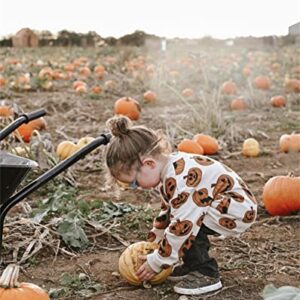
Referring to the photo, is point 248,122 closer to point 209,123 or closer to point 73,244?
point 209,123

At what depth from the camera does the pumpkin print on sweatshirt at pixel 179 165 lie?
9.16 feet

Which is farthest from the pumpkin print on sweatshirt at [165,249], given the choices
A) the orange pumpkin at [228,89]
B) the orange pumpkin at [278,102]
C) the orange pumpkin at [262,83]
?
the orange pumpkin at [262,83]

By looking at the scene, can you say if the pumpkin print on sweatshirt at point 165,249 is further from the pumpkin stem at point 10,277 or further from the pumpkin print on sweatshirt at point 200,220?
the pumpkin stem at point 10,277

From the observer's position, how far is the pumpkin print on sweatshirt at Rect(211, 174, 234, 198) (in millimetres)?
2848

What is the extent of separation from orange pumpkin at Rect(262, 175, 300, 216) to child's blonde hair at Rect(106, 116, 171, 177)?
1.14 m

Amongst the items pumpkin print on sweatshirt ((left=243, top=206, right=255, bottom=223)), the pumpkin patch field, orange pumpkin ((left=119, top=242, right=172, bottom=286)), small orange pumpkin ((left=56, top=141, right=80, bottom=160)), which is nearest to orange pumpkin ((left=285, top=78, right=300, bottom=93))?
the pumpkin patch field

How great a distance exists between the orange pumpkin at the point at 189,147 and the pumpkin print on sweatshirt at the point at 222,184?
2.21 meters

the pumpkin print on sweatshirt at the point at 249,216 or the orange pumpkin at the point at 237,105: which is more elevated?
the pumpkin print on sweatshirt at the point at 249,216

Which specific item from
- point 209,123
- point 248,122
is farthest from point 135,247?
point 248,122

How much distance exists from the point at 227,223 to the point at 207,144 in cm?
258

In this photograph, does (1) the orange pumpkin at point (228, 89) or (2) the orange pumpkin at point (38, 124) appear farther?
(1) the orange pumpkin at point (228, 89)

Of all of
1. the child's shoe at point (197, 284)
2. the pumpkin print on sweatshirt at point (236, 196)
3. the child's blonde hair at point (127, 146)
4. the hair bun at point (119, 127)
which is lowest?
the child's shoe at point (197, 284)

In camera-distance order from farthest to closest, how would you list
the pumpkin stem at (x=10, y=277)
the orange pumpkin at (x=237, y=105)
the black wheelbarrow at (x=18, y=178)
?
the orange pumpkin at (x=237, y=105) < the black wheelbarrow at (x=18, y=178) < the pumpkin stem at (x=10, y=277)

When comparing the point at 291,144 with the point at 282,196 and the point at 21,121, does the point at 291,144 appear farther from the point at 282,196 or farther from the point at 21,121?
the point at 21,121
